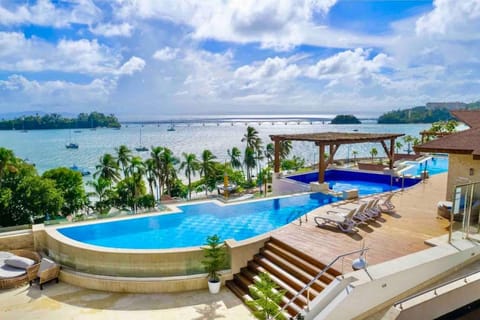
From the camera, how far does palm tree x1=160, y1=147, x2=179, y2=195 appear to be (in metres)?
46.7

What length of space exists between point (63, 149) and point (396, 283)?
128091 mm

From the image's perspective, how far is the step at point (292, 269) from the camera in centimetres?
856

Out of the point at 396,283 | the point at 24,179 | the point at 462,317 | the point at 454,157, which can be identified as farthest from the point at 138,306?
the point at 24,179

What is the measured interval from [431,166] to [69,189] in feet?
105

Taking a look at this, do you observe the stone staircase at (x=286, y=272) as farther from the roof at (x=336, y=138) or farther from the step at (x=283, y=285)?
the roof at (x=336, y=138)

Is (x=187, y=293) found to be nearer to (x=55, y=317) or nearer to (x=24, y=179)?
(x=55, y=317)

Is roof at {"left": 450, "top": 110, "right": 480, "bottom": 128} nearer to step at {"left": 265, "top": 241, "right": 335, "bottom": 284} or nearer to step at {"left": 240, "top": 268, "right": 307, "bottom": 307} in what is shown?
step at {"left": 265, "top": 241, "right": 335, "bottom": 284}

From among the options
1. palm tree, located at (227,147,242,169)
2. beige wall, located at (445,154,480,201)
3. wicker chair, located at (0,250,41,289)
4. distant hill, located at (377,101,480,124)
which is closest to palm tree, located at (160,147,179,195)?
palm tree, located at (227,147,242,169)

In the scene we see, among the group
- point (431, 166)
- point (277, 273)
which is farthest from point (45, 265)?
point (431, 166)

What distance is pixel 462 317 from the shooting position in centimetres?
849

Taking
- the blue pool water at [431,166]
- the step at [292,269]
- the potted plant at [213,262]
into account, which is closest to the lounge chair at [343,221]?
the step at [292,269]

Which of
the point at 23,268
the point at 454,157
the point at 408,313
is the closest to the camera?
the point at 408,313

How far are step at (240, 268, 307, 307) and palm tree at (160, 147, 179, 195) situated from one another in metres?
37.7

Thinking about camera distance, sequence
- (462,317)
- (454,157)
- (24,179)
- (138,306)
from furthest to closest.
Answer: (24,179) < (454,157) < (138,306) < (462,317)
